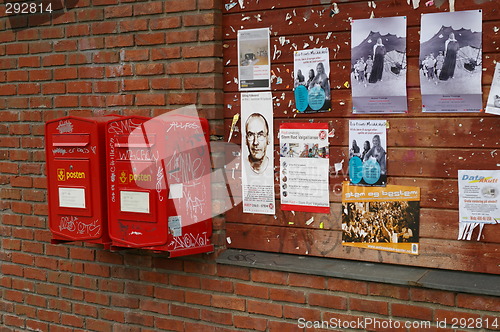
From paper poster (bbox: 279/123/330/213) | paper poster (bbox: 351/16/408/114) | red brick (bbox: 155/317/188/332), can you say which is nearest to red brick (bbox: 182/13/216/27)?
paper poster (bbox: 279/123/330/213)

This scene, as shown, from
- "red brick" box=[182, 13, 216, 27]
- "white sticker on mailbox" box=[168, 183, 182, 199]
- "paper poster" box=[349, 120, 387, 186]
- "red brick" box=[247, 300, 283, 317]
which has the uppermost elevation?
"red brick" box=[182, 13, 216, 27]

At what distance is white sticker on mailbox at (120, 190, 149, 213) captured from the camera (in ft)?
12.4

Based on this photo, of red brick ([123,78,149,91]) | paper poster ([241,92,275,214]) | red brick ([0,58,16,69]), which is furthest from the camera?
red brick ([0,58,16,69])

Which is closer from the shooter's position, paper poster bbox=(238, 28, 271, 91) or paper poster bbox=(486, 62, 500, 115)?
paper poster bbox=(486, 62, 500, 115)

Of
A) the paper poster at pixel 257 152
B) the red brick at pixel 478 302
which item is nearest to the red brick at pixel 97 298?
the paper poster at pixel 257 152

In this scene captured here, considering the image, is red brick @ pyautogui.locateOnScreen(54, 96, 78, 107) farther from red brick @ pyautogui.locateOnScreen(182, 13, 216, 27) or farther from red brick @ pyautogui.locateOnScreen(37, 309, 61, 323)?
red brick @ pyautogui.locateOnScreen(37, 309, 61, 323)

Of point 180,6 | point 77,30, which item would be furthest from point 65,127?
point 180,6

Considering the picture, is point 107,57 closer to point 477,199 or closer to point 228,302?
point 228,302

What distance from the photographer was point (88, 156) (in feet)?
13.3

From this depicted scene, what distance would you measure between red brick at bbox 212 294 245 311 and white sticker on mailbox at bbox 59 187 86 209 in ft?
3.54

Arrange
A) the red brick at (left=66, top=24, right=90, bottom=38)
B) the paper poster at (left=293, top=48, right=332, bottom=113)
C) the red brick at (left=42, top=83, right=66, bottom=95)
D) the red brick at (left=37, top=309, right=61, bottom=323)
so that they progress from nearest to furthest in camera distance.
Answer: the paper poster at (left=293, top=48, right=332, bottom=113)
the red brick at (left=66, top=24, right=90, bottom=38)
the red brick at (left=42, top=83, right=66, bottom=95)
the red brick at (left=37, top=309, right=61, bottom=323)

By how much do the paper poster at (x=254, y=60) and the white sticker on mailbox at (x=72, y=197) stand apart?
1.28 m

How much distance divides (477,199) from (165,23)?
231 cm

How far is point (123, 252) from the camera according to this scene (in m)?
4.49
